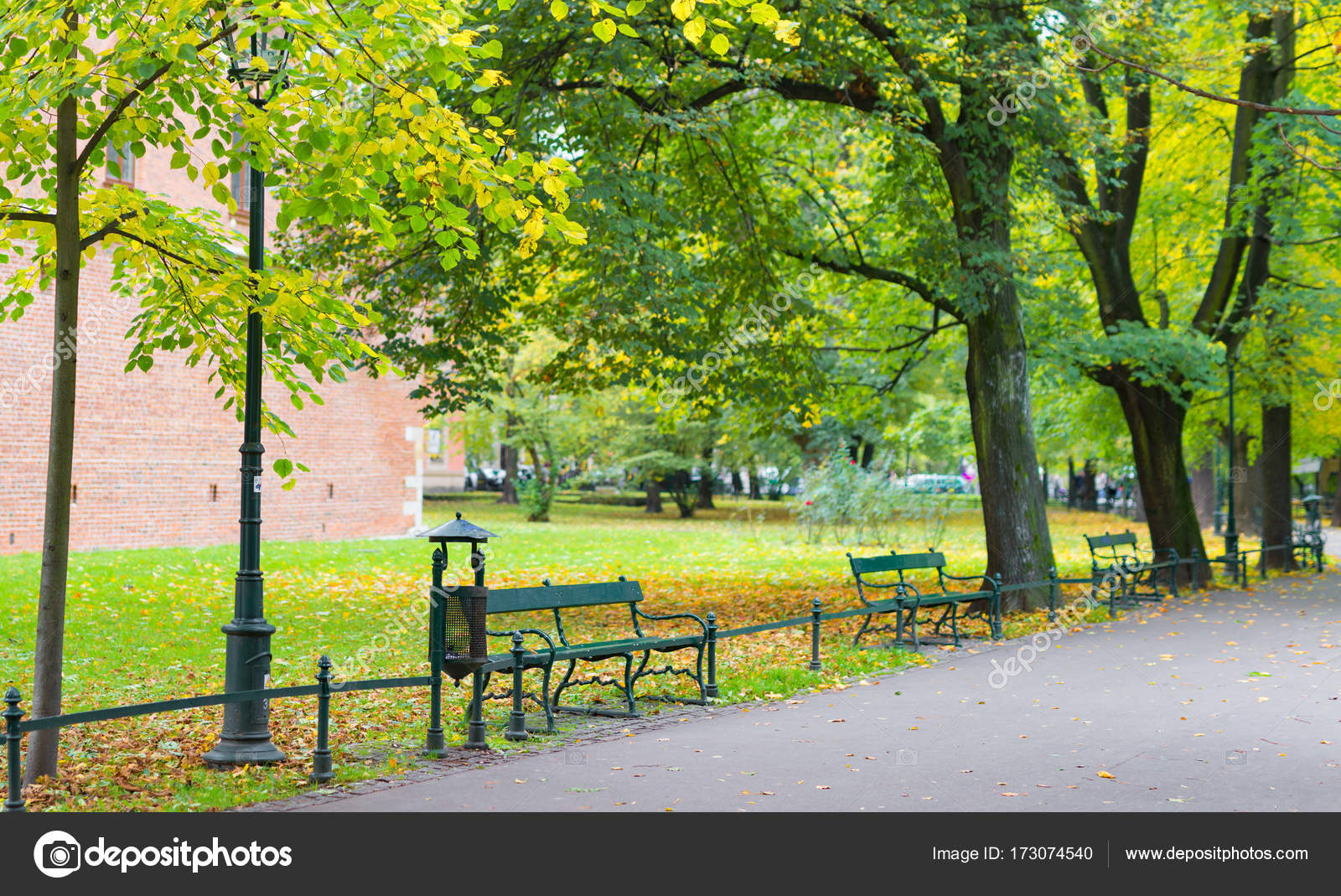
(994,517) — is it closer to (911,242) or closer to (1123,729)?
(911,242)

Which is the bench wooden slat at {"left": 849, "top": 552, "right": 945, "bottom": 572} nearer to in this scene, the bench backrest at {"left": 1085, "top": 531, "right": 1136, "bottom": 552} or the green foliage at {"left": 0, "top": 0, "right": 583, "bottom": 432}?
the bench backrest at {"left": 1085, "top": 531, "right": 1136, "bottom": 552}

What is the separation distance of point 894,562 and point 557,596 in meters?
5.36

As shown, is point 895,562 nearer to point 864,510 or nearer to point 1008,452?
point 1008,452

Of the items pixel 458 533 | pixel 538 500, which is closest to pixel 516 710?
pixel 458 533

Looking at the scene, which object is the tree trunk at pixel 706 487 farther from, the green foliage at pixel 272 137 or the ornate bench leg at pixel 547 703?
the green foliage at pixel 272 137

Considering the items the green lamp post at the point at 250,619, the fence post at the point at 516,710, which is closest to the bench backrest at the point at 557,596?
the fence post at the point at 516,710

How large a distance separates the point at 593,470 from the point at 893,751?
1506 inches

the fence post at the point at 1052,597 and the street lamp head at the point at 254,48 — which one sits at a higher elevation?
the street lamp head at the point at 254,48

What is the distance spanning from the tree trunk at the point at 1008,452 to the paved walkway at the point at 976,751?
12.3 feet

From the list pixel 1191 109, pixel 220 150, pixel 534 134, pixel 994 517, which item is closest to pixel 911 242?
pixel 994 517

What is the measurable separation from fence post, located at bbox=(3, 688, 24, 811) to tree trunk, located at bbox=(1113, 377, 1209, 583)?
16.6 meters

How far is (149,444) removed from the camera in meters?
21.1

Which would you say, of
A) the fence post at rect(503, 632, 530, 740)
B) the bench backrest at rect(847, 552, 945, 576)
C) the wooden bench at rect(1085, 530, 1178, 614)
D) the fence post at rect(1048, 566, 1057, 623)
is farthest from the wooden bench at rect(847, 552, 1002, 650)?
the fence post at rect(503, 632, 530, 740)
